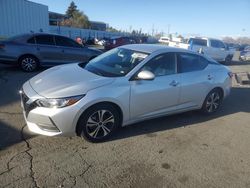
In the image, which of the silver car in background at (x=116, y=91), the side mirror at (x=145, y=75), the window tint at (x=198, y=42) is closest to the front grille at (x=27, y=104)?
the silver car in background at (x=116, y=91)

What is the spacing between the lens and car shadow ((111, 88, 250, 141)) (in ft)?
15.7

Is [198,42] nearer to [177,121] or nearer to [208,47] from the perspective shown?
[208,47]

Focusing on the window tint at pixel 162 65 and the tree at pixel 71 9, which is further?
the tree at pixel 71 9

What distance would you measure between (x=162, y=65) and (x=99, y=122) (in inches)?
66.7

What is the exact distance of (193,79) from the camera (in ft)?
17.6

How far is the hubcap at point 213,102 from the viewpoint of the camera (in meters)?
5.96

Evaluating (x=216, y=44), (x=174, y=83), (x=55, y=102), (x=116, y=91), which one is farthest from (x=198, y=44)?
(x=55, y=102)

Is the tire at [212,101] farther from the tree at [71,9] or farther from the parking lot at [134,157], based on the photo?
the tree at [71,9]

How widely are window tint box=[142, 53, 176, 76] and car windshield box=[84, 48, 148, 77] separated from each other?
0.19 m

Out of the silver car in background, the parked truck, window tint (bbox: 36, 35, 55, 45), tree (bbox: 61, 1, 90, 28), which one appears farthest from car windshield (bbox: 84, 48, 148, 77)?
tree (bbox: 61, 1, 90, 28)

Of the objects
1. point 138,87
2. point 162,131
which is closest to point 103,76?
point 138,87

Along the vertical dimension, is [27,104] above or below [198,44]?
below

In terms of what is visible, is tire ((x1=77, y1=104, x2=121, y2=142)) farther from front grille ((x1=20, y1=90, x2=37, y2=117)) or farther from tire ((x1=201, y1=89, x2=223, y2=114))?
tire ((x1=201, y1=89, x2=223, y2=114))

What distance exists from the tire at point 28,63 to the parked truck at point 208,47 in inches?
428
